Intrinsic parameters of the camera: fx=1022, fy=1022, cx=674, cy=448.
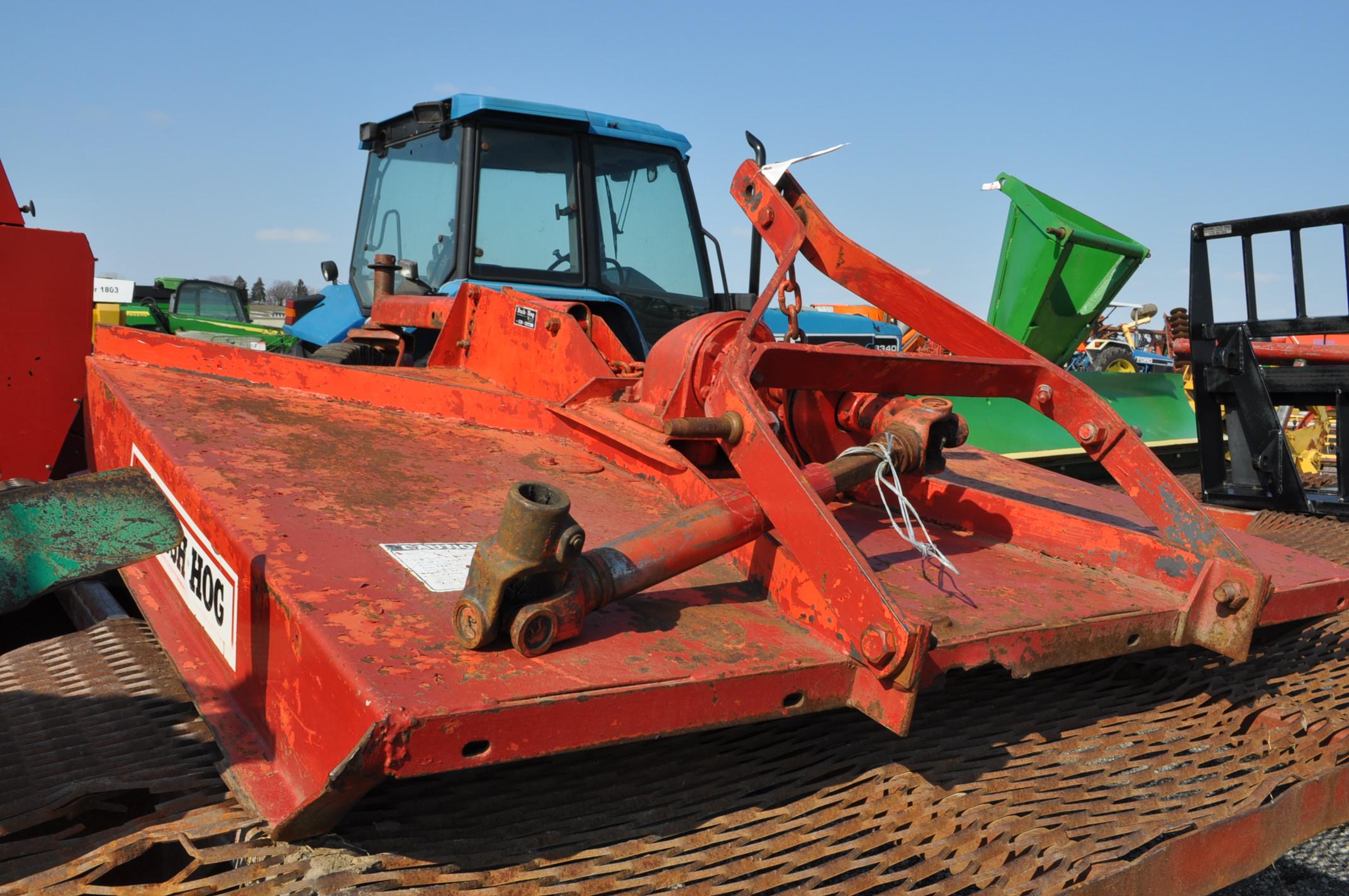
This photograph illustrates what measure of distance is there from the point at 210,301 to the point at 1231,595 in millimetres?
15118

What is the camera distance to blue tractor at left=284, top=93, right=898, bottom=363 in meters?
4.62

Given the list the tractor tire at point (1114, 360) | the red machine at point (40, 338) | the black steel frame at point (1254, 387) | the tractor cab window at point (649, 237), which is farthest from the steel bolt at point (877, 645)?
the tractor tire at point (1114, 360)

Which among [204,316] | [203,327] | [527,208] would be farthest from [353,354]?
[204,316]

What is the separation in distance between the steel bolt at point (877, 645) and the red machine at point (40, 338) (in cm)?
256

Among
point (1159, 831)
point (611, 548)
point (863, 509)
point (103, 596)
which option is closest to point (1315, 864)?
point (1159, 831)

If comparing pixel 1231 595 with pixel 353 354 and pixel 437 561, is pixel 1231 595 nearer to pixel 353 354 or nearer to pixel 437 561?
pixel 437 561

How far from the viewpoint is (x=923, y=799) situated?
1.87 meters

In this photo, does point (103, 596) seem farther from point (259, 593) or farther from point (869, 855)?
point (869, 855)

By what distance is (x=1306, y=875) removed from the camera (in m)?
2.81

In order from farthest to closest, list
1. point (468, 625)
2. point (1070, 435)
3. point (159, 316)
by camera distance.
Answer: point (159, 316)
point (1070, 435)
point (468, 625)

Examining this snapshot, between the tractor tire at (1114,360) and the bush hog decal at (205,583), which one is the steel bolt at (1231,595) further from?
the tractor tire at (1114,360)

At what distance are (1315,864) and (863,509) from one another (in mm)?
1656

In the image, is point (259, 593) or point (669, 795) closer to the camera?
point (259, 593)

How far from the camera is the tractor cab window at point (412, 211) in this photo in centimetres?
477
